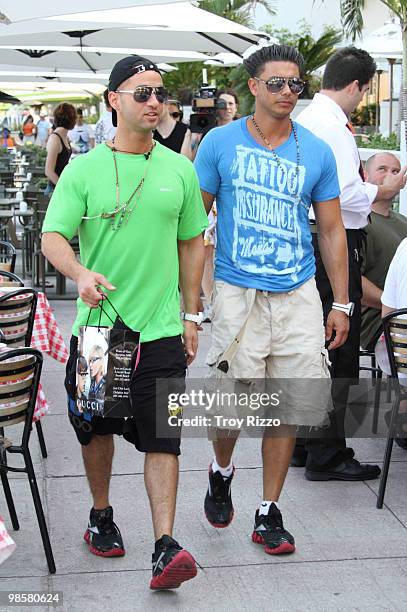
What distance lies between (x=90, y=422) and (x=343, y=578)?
1136 mm

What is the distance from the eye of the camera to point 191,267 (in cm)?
430

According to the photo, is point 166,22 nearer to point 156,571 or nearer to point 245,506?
point 245,506

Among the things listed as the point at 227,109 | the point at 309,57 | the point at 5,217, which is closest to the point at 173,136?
the point at 227,109

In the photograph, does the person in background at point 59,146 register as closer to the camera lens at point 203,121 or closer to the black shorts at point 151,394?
the camera lens at point 203,121

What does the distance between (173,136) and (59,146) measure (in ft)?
6.50

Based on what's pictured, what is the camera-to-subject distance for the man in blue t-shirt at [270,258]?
14.5 ft

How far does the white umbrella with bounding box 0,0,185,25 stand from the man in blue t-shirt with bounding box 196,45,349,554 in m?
2.37

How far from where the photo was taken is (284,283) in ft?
14.6

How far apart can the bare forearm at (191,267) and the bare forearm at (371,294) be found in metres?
2.04

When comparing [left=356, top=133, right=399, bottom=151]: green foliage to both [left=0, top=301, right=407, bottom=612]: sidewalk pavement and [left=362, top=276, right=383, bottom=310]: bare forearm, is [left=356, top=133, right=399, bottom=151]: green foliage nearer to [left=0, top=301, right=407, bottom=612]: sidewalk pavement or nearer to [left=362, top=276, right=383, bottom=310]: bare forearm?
[left=362, top=276, right=383, bottom=310]: bare forearm

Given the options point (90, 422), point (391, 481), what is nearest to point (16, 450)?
point (90, 422)

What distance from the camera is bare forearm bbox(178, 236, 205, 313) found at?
429 centimetres

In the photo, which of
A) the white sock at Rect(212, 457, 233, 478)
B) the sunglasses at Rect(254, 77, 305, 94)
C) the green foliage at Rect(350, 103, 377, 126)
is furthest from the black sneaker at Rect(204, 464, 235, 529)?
the green foliage at Rect(350, 103, 377, 126)

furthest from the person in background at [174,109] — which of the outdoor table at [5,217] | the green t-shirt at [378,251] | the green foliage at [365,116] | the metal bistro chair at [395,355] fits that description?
the green foliage at [365,116]
